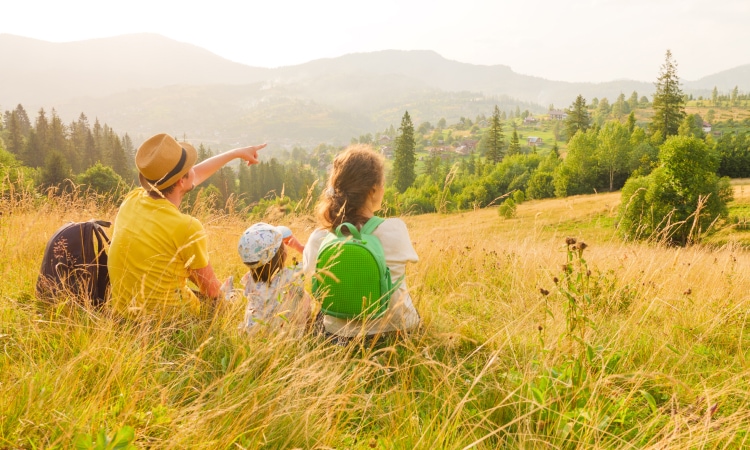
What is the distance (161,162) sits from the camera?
110 inches

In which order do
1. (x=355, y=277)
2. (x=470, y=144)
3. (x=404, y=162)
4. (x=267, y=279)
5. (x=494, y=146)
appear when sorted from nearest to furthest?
1. (x=355, y=277)
2. (x=267, y=279)
3. (x=404, y=162)
4. (x=494, y=146)
5. (x=470, y=144)

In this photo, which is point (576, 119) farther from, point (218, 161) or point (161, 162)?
point (161, 162)

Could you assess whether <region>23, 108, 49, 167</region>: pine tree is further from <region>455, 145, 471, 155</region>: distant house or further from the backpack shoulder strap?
<region>455, 145, 471, 155</region>: distant house

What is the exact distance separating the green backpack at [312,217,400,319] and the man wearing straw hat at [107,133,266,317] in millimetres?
849

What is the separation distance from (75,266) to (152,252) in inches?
22.9

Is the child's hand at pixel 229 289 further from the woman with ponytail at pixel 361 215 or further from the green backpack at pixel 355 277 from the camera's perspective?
the green backpack at pixel 355 277

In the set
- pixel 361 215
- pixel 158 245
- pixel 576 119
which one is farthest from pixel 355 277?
pixel 576 119

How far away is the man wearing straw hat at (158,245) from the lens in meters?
2.65

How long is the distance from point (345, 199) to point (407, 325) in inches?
37.1

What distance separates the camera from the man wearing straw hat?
2.65 m

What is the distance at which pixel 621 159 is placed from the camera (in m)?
61.8

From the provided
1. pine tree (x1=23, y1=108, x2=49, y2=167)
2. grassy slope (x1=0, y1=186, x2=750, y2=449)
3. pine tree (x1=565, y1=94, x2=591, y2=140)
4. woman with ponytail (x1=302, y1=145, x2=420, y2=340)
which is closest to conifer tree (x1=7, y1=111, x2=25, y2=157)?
pine tree (x1=23, y1=108, x2=49, y2=167)

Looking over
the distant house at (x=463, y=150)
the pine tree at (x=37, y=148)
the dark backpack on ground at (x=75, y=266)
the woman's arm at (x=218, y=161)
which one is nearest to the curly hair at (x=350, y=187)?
the woman's arm at (x=218, y=161)

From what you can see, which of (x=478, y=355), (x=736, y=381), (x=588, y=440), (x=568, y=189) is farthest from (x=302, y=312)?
(x=568, y=189)
